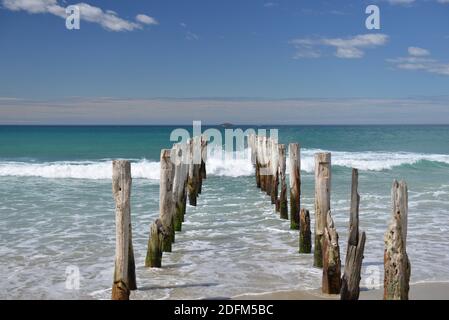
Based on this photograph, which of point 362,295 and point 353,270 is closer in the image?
point 353,270

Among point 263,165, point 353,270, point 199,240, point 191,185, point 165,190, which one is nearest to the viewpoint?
point 353,270

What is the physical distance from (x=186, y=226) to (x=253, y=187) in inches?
349

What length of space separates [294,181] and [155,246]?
4.14m

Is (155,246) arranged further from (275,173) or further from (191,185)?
(191,185)

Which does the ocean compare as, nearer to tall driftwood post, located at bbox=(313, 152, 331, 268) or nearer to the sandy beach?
the sandy beach

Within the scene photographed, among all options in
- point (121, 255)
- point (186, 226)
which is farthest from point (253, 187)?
point (121, 255)

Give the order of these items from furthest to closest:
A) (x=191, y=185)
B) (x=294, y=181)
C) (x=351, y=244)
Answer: (x=191, y=185) < (x=294, y=181) < (x=351, y=244)

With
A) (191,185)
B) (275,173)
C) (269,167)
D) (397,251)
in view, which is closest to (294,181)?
(275,173)

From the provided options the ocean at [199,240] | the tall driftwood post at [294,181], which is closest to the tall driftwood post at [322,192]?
the ocean at [199,240]

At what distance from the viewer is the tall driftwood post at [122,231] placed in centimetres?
634

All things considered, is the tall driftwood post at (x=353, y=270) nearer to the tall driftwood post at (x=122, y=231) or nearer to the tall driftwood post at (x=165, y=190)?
the tall driftwood post at (x=122, y=231)

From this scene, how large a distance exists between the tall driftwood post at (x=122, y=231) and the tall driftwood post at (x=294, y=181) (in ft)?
17.3

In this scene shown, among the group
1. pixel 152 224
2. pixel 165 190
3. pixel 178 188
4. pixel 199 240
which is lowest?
pixel 199 240

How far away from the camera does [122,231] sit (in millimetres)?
6512
